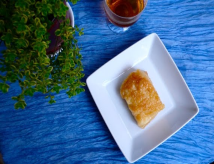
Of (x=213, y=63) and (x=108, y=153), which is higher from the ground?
(x=213, y=63)

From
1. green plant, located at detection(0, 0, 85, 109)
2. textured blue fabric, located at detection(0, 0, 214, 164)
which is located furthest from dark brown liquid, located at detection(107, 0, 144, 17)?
green plant, located at detection(0, 0, 85, 109)

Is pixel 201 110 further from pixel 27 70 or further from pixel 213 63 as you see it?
pixel 27 70

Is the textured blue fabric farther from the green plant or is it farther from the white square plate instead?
the green plant

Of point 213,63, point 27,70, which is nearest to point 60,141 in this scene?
point 27,70

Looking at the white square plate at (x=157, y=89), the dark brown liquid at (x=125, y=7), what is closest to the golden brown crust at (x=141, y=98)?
the white square plate at (x=157, y=89)

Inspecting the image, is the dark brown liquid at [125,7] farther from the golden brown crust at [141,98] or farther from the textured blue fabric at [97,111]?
the golden brown crust at [141,98]

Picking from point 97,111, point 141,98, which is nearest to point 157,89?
point 141,98
